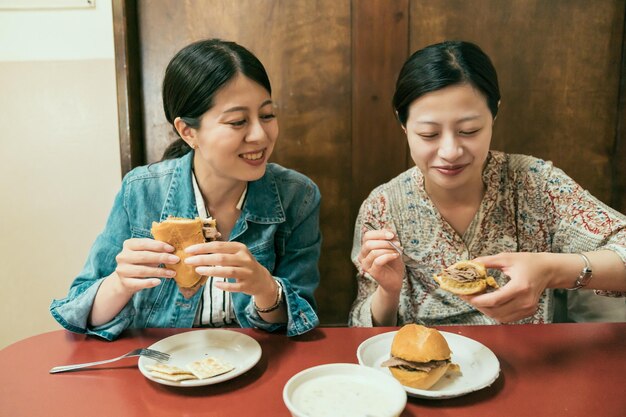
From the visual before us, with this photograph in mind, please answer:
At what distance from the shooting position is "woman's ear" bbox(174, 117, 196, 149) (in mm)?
1664

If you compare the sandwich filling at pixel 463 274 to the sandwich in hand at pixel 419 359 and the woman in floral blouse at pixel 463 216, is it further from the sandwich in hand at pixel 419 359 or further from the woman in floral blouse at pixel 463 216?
the sandwich in hand at pixel 419 359

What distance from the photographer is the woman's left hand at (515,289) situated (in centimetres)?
131

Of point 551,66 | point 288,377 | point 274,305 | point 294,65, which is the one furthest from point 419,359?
point 551,66

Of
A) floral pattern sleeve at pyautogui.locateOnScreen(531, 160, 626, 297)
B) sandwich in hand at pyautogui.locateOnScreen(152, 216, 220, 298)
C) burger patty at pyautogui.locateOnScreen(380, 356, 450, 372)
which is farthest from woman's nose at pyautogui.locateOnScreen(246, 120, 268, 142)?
floral pattern sleeve at pyautogui.locateOnScreen(531, 160, 626, 297)

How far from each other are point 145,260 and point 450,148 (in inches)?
39.2

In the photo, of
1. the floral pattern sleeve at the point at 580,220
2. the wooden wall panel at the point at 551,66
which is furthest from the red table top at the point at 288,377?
the wooden wall panel at the point at 551,66

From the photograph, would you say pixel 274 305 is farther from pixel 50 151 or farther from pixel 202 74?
pixel 50 151

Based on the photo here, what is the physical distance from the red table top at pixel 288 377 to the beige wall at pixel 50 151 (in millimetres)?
1551

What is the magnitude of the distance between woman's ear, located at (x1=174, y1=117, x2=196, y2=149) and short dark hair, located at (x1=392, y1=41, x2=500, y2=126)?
0.74 metres

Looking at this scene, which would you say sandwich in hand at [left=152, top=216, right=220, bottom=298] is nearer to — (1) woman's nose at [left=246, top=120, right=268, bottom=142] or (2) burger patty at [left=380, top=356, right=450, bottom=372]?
(1) woman's nose at [left=246, top=120, right=268, bottom=142]

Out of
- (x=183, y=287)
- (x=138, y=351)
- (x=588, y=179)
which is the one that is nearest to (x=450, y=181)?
(x=183, y=287)

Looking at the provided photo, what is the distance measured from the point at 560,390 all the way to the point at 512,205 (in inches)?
34.6

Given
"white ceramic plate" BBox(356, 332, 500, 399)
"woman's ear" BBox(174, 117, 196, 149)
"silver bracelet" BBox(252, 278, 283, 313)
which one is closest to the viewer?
"white ceramic plate" BBox(356, 332, 500, 399)

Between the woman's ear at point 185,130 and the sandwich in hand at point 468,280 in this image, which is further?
the woman's ear at point 185,130
